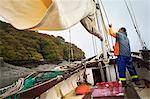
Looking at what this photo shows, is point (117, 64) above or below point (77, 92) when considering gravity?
above

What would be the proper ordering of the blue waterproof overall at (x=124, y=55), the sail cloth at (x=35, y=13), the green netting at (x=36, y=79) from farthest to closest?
the blue waterproof overall at (x=124, y=55) < the green netting at (x=36, y=79) < the sail cloth at (x=35, y=13)

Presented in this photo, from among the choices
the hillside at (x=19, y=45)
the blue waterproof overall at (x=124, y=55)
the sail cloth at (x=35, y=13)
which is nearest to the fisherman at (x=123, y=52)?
the blue waterproof overall at (x=124, y=55)

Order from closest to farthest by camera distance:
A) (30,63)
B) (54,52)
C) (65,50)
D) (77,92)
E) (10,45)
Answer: (10,45) < (30,63) < (54,52) < (77,92) < (65,50)

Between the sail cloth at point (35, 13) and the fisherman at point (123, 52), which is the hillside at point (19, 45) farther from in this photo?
the fisherman at point (123, 52)

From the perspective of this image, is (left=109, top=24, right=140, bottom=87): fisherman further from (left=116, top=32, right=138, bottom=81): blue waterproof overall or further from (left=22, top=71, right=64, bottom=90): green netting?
(left=22, top=71, right=64, bottom=90): green netting

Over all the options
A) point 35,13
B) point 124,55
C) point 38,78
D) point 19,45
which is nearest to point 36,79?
point 38,78

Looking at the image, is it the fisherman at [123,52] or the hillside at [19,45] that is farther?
the fisherman at [123,52]

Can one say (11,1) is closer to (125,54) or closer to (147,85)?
(147,85)

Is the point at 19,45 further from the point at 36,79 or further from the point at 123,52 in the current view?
the point at 123,52

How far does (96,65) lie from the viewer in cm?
329

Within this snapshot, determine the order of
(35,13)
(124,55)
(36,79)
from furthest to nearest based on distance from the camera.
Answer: (124,55), (36,79), (35,13)

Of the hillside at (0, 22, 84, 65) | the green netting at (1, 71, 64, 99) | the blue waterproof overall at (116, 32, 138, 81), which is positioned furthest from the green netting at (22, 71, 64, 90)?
the blue waterproof overall at (116, 32, 138, 81)

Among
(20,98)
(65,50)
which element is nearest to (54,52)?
(65,50)

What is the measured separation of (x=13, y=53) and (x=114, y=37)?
2091mm
